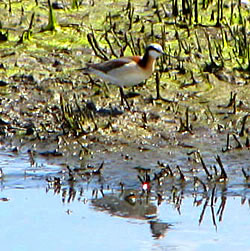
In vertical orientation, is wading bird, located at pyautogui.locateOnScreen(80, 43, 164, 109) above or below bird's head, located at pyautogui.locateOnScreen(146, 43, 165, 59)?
below

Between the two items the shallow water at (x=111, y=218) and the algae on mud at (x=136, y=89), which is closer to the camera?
the shallow water at (x=111, y=218)

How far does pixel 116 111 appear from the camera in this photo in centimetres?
1223

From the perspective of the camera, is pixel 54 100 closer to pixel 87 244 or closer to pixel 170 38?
pixel 170 38

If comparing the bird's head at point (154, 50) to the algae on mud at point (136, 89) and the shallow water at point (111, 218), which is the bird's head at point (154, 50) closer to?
the algae on mud at point (136, 89)

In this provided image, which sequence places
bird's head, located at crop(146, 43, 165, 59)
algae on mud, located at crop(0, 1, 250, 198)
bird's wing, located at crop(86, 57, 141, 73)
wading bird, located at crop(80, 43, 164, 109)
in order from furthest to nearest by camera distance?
bird's head, located at crop(146, 43, 165, 59) → bird's wing, located at crop(86, 57, 141, 73) → wading bird, located at crop(80, 43, 164, 109) → algae on mud, located at crop(0, 1, 250, 198)

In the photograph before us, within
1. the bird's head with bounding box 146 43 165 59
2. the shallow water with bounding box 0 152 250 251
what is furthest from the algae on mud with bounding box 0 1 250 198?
the shallow water with bounding box 0 152 250 251

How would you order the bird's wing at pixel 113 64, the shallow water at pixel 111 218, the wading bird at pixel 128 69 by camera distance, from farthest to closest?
the bird's wing at pixel 113 64, the wading bird at pixel 128 69, the shallow water at pixel 111 218

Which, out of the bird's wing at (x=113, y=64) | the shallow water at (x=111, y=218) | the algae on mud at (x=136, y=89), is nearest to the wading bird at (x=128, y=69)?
the bird's wing at (x=113, y=64)

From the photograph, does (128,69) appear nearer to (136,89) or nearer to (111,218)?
(136,89)

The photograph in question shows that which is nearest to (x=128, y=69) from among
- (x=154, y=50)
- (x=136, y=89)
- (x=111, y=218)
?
(x=154, y=50)

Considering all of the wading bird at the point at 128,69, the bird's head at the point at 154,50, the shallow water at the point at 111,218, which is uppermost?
the bird's head at the point at 154,50

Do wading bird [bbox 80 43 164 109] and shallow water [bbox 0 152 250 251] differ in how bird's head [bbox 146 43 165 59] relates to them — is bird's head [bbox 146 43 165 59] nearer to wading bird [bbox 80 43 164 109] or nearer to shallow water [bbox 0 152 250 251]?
wading bird [bbox 80 43 164 109]

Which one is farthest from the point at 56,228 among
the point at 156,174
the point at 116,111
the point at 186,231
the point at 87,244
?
the point at 116,111

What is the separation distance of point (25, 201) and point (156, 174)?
4.74 ft
